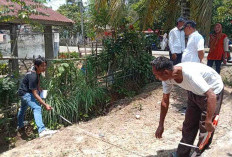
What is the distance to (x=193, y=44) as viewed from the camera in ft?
15.0

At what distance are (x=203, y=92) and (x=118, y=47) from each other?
4.19m

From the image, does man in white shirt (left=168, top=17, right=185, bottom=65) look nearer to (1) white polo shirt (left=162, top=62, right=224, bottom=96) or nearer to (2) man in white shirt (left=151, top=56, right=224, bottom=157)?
(2) man in white shirt (left=151, top=56, right=224, bottom=157)

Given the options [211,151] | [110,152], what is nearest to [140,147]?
[110,152]

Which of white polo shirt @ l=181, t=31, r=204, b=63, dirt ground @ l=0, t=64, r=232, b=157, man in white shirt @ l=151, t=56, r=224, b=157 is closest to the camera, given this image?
man in white shirt @ l=151, t=56, r=224, b=157

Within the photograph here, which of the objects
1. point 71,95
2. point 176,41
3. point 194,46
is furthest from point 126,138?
point 176,41

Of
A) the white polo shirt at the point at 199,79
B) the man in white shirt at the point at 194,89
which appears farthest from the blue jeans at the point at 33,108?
the white polo shirt at the point at 199,79

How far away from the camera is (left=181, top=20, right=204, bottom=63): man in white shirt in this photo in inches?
176

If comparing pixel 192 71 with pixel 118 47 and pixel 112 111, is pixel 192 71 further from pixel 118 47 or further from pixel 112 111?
pixel 118 47

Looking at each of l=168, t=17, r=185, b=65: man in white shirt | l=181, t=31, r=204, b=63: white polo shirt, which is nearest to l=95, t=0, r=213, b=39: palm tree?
l=168, t=17, r=185, b=65: man in white shirt

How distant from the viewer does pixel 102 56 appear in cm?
638

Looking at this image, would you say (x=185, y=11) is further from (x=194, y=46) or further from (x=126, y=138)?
(x=126, y=138)

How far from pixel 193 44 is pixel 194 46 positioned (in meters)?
0.04

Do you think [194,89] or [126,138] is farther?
[126,138]

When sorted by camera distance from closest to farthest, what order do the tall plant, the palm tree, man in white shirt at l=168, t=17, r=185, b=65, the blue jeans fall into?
1. the blue jeans
2. the tall plant
3. man in white shirt at l=168, t=17, r=185, b=65
4. the palm tree
